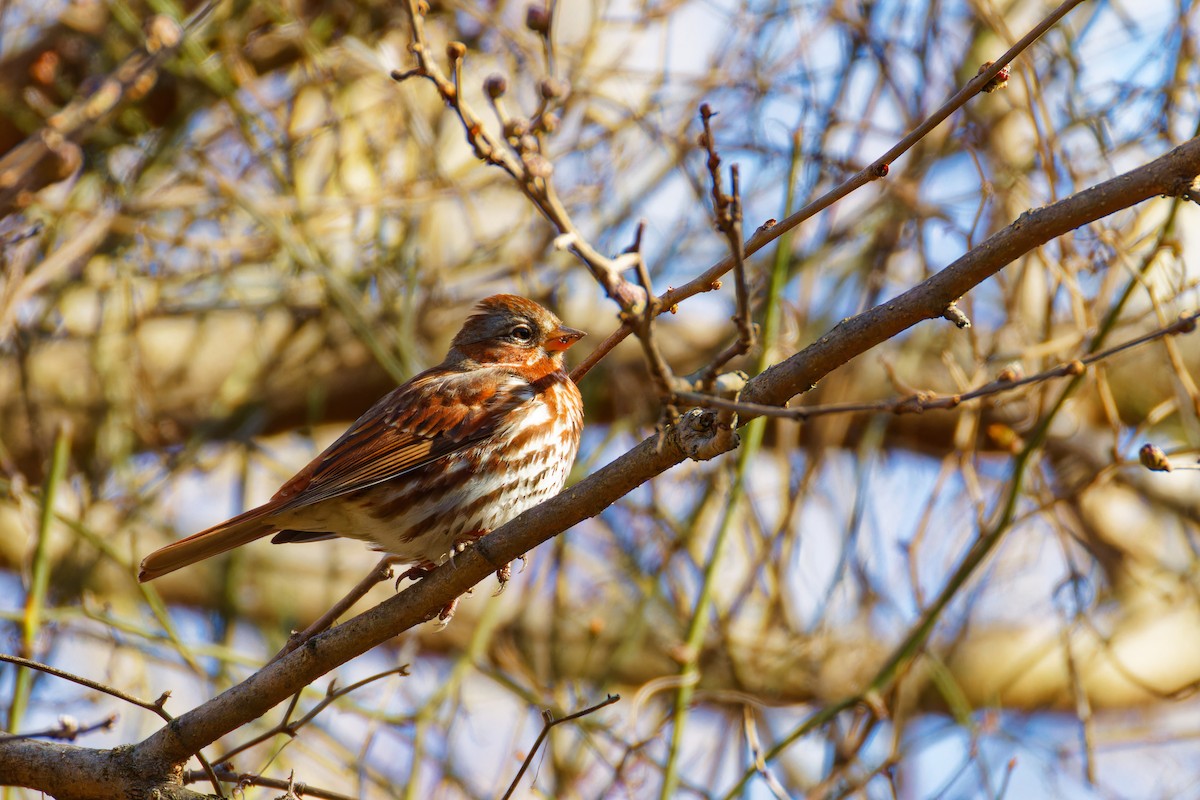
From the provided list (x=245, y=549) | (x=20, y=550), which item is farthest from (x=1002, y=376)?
(x=20, y=550)

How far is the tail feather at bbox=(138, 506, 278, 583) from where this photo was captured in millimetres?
4301

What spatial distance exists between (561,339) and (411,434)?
848 mm

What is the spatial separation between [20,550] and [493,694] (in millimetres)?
3051

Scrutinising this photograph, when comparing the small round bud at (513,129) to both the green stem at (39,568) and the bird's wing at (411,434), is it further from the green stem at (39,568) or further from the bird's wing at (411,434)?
the green stem at (39,568)

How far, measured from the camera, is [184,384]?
772 centimetres

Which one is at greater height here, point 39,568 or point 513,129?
point 39,568

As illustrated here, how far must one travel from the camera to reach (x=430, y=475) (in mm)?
4625

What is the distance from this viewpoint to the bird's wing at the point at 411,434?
4590 millimetres

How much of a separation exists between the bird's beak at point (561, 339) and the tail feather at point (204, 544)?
1428mm

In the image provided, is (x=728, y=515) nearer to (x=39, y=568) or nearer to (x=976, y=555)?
(x=976, y=555)

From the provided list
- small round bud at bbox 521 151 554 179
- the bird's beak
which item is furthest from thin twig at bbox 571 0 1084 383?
the bird's beak

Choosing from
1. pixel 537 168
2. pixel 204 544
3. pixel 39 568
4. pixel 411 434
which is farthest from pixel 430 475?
pixel 537 168

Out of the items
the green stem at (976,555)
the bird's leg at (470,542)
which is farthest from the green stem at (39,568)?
the green stem at (976,555)

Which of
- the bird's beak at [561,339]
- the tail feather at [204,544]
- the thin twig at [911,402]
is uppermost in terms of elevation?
the bird's beak at [561,339]
